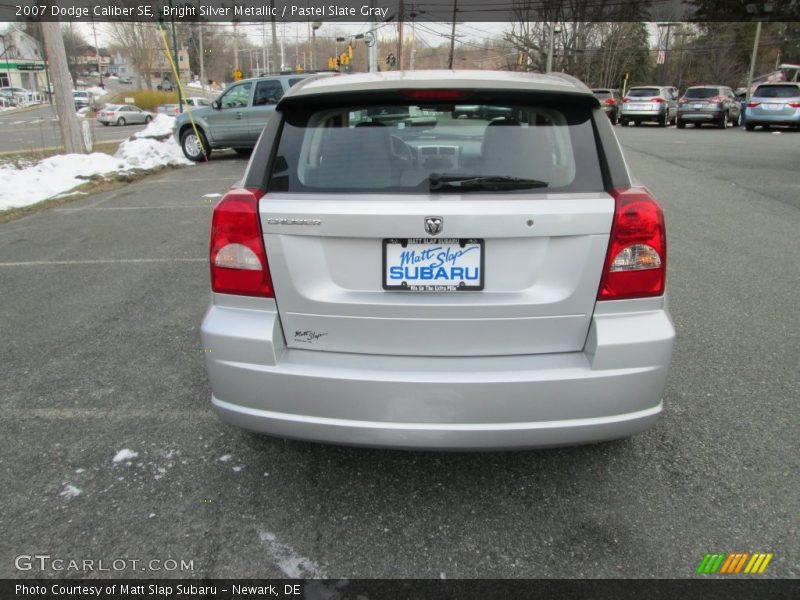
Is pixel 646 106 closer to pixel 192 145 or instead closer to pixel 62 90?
pixel 192 145

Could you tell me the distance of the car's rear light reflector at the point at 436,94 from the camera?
2420 mm

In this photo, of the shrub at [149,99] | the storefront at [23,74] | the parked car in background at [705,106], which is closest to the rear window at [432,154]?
the parked car in background at [705,106]

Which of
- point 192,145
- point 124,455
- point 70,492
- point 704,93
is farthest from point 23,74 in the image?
point 70,492

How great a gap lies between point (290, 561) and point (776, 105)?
26.4 m

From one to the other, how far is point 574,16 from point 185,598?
203ft

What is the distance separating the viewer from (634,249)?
2.27 meters

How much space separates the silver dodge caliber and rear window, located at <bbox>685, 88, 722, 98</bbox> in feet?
88.5

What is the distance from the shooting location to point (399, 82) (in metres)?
2.46

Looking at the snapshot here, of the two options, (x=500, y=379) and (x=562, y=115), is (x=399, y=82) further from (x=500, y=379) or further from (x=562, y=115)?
(x=500, y=379)

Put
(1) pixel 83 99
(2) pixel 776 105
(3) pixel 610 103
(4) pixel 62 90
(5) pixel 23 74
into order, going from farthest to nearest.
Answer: (5) pixel 23 74 → (1) pixel 83 99 → (3) pixel 610 103 → (2) pixel 776 105 → (4) pixel 62 90

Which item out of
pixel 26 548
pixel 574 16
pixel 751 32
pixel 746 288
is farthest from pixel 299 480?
pixel 751 32

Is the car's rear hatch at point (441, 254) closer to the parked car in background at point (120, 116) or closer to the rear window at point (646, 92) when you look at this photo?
the rear window at point (646, 92)

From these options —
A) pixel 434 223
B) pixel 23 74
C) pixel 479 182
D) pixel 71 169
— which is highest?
pixel 23 74

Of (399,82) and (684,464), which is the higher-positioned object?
(399,82)
